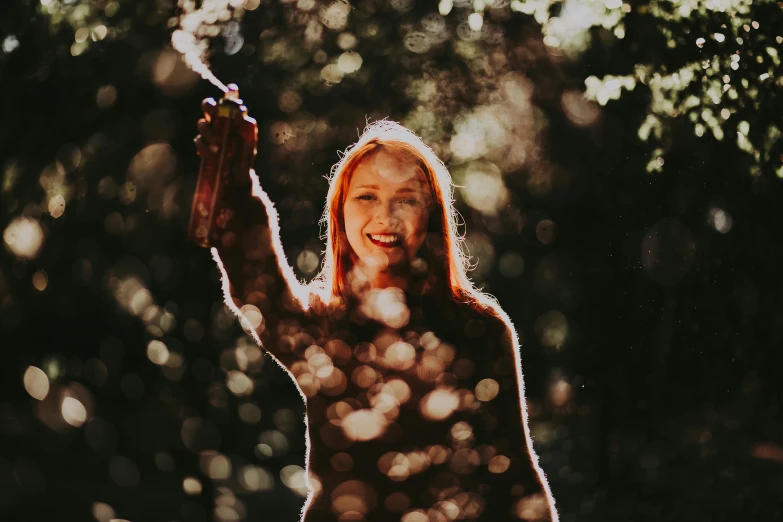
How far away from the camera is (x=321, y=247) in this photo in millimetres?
13586

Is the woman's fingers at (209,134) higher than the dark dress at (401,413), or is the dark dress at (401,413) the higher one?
the woman's fingers at (209,134)

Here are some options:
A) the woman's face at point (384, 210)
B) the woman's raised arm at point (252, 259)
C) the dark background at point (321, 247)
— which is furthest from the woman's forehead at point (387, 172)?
the dark background at point (321, 247)

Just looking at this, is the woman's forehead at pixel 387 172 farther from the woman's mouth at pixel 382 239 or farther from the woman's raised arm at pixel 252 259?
the woman's raised arm at pixel 252 259

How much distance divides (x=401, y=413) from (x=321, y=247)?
10959mm

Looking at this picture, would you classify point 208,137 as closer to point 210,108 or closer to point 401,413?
point 210,108

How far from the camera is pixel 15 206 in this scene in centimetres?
962

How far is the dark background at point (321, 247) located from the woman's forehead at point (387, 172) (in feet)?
13.7

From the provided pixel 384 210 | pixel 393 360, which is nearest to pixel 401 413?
pixel 393 360

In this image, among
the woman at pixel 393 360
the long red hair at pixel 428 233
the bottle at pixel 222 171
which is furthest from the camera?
the long red hair at pixel 428 233

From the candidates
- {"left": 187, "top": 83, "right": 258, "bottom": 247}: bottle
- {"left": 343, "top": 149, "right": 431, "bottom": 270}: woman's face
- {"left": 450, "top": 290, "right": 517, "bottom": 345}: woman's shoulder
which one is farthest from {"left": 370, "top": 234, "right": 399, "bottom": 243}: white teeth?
{"left": 187, "top": 83, "right": 258, "bottom": 247}: bottle

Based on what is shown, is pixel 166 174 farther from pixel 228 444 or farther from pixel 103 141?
pixel 228 444

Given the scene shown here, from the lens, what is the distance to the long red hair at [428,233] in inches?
115

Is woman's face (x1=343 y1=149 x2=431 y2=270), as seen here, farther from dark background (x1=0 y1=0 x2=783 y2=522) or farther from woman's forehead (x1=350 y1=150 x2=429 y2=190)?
dark background (x1=0 y1=0 x2=783 y2=522)

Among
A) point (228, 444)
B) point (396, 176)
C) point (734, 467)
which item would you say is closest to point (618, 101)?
point (396, 176)
